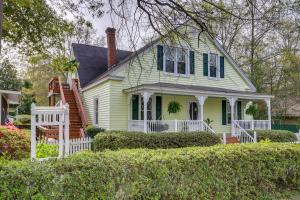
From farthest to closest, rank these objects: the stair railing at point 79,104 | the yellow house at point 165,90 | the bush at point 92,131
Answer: the stair railing at point 79,104
the yellow house at point 165,90
the bush at point 92,131

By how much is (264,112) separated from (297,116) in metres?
10.4

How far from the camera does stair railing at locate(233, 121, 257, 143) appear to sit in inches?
635

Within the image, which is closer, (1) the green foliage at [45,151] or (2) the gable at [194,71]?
(1) the green foliage at [45,151]

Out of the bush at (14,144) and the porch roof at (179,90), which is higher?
the porch roof at (179,90)

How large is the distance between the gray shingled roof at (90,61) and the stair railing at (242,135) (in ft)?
26.7

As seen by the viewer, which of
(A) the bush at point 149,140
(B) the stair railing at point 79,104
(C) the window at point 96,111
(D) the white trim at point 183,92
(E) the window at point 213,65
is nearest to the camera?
(A) the bush at point 149,140

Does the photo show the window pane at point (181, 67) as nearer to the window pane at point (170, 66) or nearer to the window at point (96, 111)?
the window pane at point (170, 66)

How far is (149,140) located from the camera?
38.7ft

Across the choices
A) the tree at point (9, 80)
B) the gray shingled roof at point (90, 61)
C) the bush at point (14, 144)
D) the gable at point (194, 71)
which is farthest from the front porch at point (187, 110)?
the tree at point (9, 80)

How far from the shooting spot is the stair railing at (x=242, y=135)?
53.0ft

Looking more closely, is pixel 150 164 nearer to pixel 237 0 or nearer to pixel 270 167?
pixel 270 167

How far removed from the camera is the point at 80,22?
10.6m

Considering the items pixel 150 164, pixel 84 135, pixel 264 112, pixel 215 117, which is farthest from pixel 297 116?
pixel 150 164

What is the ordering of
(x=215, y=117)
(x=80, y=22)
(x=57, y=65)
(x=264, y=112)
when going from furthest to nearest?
(x=264, y=112)
(x=215, y=117)
(x=57, y=65)
(x=80, y=22)
